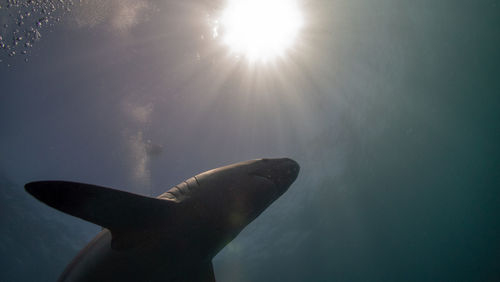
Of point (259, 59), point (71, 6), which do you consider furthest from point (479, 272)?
point (71, 6)

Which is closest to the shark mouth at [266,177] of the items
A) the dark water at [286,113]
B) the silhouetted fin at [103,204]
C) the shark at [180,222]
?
the shark at [180,222]

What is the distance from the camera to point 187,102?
473 inches

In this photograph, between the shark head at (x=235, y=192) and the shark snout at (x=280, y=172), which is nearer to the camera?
the shark head at (x=235, y=192)

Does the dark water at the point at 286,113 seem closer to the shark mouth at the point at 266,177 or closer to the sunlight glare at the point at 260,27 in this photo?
the sunlight glare at the point at 260,27

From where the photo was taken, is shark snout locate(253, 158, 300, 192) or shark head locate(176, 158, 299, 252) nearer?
shark head locate(176, 158, 299, 252)

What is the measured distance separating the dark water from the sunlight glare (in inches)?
26.9

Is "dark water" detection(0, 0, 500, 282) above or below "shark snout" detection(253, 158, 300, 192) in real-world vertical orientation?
above

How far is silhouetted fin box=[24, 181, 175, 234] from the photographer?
66.7 inches

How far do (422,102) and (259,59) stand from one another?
59.2ft

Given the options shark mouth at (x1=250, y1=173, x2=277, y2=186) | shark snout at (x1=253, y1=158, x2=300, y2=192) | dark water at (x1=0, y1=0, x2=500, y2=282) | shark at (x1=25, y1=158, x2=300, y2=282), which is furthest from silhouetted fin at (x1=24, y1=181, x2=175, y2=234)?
dark water at (x1=0, y1=0, x2=500, y2=282)

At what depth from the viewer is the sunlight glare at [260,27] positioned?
31.9 ft

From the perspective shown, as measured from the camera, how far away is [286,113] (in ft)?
51.4

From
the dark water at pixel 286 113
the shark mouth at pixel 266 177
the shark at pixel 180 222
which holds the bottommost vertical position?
the shark at pixel 180 222

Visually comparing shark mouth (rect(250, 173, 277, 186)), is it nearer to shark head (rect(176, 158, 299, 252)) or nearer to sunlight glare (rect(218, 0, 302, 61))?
shark head (rect(176, 158, 299, 252))
